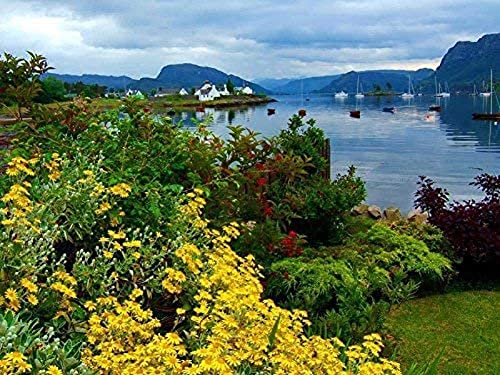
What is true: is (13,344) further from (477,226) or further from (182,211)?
(477,226)

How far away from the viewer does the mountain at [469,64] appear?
138750mm

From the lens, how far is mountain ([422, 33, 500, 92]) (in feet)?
455

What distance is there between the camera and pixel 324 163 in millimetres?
7191

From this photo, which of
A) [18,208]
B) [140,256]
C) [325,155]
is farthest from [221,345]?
[325,155]

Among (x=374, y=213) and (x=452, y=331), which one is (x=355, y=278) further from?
(x=374, y=213)

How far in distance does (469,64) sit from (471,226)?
167716 mm

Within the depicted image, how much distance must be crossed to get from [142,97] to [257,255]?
1.50m

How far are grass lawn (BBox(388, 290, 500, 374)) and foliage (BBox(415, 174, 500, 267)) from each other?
0.39m

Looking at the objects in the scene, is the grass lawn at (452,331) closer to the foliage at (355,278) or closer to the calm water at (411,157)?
the foliage at (355,278)

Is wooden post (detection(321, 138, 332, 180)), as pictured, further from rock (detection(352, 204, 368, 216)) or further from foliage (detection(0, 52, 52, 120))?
foliage (detection(0, 52, 52, 120))

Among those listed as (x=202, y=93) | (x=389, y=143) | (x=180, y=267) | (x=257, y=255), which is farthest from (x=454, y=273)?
(x=202, y=93)

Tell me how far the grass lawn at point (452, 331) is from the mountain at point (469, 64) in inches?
5188

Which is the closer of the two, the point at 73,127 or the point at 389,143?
the point at 73,127

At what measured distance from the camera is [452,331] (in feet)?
17.1
